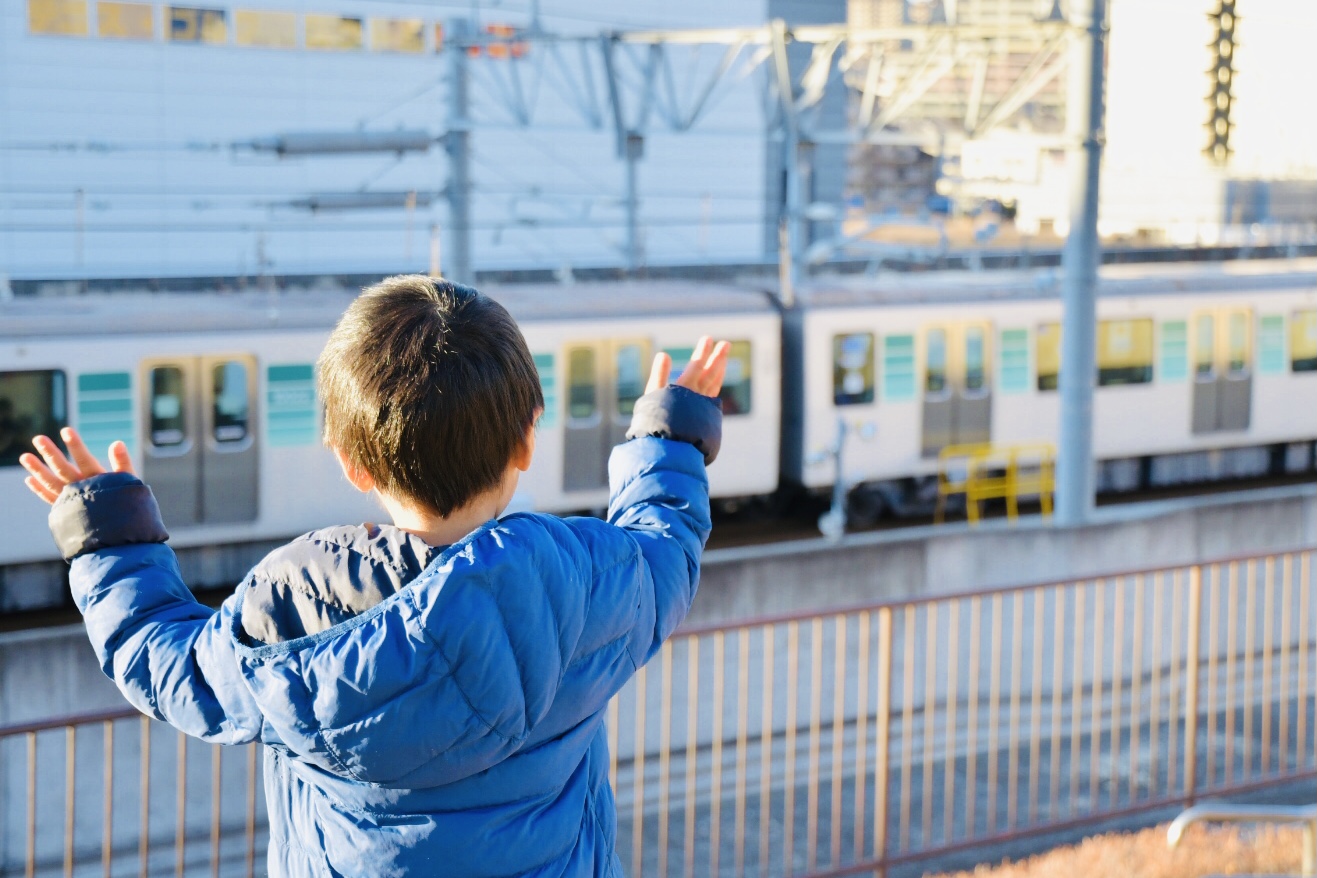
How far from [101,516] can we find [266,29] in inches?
1236

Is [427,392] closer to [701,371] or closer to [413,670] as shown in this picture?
[413,670]

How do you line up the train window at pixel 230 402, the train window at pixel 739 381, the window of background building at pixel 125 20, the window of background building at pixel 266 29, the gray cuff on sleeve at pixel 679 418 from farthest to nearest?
the window of background building at pixel 266 29
the window of background building at pixel 125 20
the train window at pixel 739 381
the train window at pixel 230 402
the gray cuff on sleeve at pixel 679 418

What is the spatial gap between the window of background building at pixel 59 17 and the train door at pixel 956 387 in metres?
19.6

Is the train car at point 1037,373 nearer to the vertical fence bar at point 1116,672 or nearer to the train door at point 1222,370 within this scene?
the train door at point 1222,370

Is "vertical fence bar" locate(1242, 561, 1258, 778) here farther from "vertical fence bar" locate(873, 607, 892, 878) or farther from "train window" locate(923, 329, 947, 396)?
"train window" locate(923, 329, 947, 396)

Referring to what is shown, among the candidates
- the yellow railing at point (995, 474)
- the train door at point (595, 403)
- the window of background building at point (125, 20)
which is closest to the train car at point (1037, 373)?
the yellow railing at point (995, 474)

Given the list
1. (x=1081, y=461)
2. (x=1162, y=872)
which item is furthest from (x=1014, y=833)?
(x=1081, y=461)

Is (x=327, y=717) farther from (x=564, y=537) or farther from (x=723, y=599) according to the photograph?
(x=723, y=599)

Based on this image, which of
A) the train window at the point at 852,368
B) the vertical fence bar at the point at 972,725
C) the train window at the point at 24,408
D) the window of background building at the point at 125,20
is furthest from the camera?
the window of background building at the point at 125,20

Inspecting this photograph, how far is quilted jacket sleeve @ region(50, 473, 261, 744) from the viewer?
2016mm

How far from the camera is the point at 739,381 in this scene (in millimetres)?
16484

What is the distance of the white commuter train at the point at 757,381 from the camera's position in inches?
533

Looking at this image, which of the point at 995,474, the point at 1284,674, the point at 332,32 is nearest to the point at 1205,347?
the point at 995,474

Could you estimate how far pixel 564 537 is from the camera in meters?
2.01
